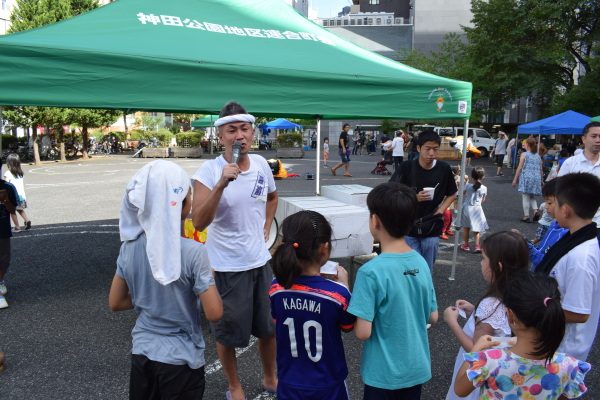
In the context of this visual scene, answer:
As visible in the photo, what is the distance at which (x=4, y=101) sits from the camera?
12.1 ft

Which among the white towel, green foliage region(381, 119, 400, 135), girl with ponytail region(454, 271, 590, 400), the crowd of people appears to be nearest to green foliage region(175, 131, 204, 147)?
green foliage region(381, 119, 400, 135)

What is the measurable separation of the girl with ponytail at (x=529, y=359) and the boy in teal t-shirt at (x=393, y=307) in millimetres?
340

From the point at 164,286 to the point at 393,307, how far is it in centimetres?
105

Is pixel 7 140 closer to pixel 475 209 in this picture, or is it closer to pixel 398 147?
pixel 398 147

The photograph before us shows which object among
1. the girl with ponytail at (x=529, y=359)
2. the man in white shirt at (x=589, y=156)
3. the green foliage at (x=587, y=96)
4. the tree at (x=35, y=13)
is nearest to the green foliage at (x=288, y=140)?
the tree at (x=35, y=13)

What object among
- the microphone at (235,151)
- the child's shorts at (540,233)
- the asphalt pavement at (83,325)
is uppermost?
the microphone at (235,151)

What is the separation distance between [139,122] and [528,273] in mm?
43229

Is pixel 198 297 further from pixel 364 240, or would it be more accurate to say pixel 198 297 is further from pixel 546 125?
pixel 546 125

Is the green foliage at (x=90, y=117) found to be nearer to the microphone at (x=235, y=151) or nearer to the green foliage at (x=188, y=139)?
the green foliage at (x=188, y=139)

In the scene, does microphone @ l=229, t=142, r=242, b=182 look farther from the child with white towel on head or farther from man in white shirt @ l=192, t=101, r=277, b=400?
the child with white towel on head

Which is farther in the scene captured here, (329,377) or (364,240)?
(364,240)

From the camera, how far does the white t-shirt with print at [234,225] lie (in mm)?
2943

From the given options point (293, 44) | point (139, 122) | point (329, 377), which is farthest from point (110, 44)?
point (139, 122)

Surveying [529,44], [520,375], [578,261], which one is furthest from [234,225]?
[529,44]
